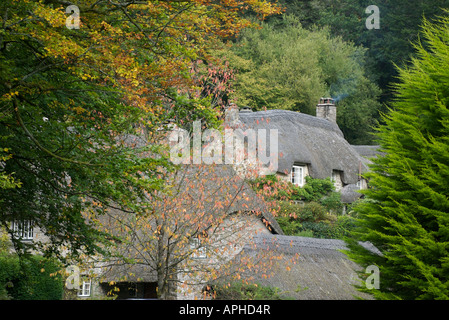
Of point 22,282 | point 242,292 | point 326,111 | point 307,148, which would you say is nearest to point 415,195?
point 242,292

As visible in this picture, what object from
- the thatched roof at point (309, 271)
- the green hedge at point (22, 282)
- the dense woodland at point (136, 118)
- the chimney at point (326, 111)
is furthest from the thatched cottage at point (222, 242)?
the chimney at point (326, 111)

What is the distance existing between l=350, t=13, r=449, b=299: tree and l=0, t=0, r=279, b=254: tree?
3.30 m

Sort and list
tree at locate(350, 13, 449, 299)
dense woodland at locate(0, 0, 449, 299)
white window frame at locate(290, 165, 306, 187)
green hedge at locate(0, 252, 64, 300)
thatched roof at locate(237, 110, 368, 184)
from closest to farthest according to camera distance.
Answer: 1. tree at locate(350, 13, 449, 299)
2. dense woodland at locate(0, 0, 449, 299)
3. green hedge at locate(0, 252, 64, 300)
4. thatched roof at locate(237, 110, 368, 184)
5. white window frame at locate(290, 165, 306, 187)

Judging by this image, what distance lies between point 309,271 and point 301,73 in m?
30.9

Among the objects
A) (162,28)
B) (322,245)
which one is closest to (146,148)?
(162,28)

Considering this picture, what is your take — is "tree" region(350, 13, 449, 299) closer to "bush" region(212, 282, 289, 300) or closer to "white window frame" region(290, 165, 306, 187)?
"bush" region(212, 282, 289, 300)

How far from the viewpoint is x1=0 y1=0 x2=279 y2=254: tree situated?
10.6 m

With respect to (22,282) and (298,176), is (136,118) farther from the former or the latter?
(298,176)

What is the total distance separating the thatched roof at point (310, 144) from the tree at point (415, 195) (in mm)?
23312

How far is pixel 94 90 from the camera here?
11195mm

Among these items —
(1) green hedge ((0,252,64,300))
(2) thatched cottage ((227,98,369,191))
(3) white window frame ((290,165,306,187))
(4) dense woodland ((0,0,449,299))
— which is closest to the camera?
(4) dense woodland ((0,0,449,299))

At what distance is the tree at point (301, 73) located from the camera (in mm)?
45656

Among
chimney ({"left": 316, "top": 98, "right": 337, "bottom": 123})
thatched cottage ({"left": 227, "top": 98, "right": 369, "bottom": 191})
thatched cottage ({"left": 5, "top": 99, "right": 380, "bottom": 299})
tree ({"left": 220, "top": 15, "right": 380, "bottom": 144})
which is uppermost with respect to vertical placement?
tree ({"left": 220, "top": 15, "right": 380, "bottom": 144})

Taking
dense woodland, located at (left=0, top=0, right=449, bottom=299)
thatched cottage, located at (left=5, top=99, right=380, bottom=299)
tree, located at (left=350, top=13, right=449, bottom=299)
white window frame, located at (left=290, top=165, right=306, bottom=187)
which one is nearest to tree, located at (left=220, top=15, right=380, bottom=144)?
thatched cottage, located at (left=5, top=99, right=380, bottom=299)
